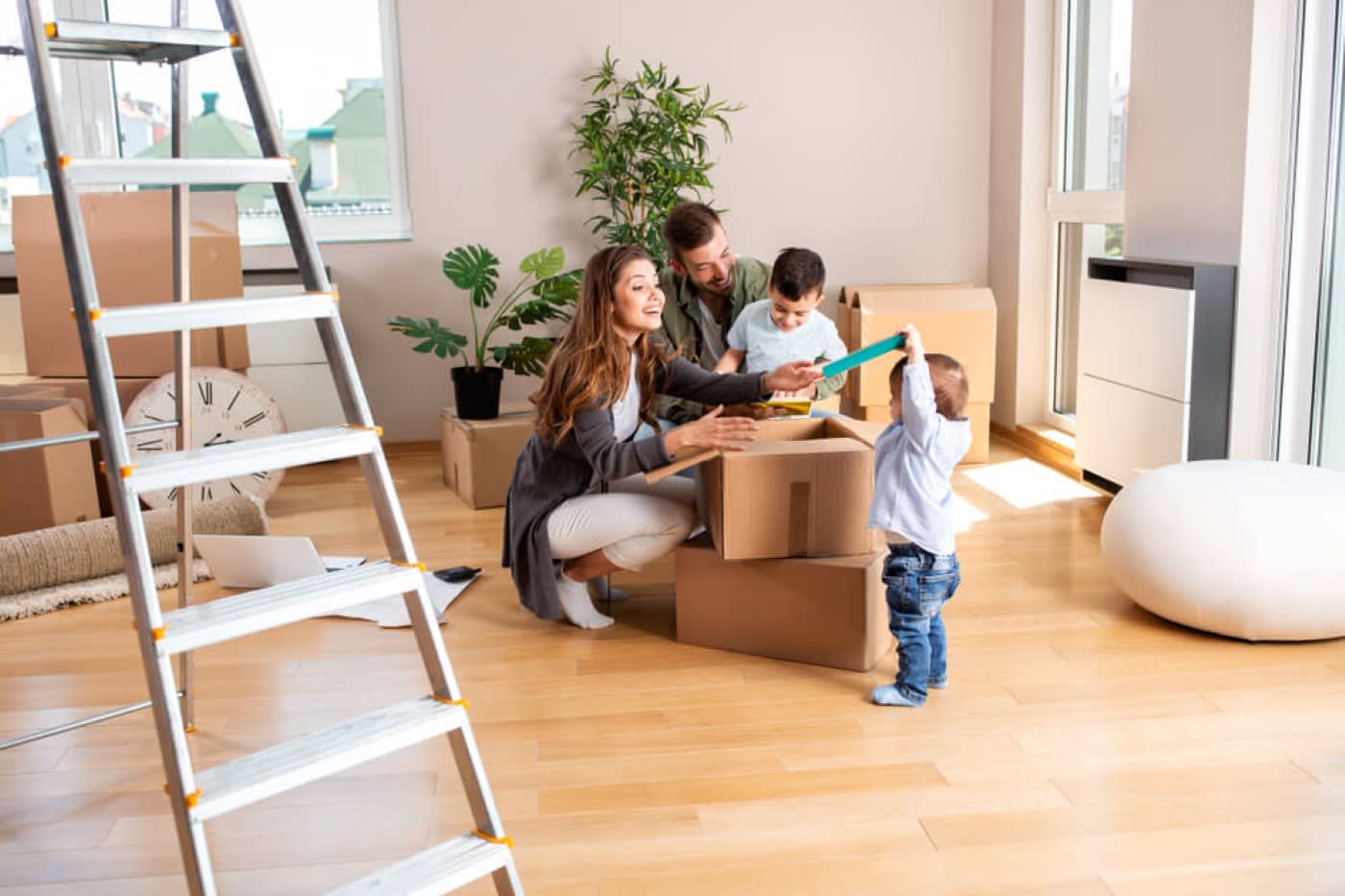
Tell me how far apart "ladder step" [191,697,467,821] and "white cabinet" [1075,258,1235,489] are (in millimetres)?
2617

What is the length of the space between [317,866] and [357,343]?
354 cm

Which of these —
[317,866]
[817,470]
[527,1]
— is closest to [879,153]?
[527,1]

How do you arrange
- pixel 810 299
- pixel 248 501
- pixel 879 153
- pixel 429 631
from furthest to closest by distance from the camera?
pixel 879 153
pixel 248 501
pixel 810 299
pixel 429 631

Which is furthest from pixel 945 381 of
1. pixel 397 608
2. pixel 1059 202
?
pixel 1059 202

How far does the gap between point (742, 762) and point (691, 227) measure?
1.56 m

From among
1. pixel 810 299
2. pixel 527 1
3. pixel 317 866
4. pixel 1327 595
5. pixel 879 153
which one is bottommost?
pixel 317 866

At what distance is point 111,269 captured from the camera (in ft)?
13.4

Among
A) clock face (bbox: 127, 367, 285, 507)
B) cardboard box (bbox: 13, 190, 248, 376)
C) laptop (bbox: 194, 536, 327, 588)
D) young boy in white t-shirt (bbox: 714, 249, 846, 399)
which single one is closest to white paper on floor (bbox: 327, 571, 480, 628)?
laptop (bbox: 194, 536, 327, 588)

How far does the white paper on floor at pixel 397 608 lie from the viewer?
309cm

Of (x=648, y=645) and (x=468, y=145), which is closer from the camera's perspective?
(x=648, y=645)

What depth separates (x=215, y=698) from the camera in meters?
2.65

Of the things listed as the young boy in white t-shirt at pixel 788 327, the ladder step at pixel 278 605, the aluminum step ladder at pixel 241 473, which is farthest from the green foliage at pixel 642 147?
the ladder step at pixel 278 605

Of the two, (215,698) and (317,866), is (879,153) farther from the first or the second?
Result: (317,866)

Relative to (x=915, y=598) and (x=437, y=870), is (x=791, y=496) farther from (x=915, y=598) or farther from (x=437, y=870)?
(x=437, y=870)
